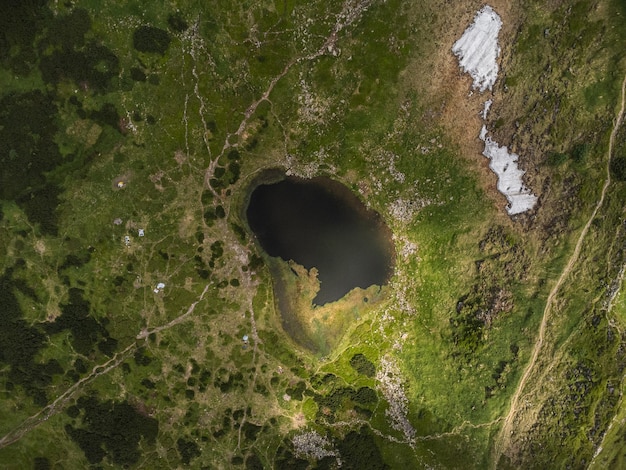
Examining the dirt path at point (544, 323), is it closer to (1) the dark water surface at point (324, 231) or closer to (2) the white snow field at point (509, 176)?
(2) the white snow field at point (509, 176)

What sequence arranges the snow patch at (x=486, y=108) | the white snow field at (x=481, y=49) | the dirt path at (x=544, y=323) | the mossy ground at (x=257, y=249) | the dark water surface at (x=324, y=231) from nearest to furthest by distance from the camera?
the dirt path at (x=544, y=323) < the white snow field at (x=481, y=49) < the mossy ground at (x=257, y=249) < the snow patch at (x=486, y=108) < the dark water surface at (x=324, y=231)

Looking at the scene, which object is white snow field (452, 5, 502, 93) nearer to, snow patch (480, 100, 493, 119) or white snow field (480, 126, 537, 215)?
snow patch (480, 100, 493, 119)

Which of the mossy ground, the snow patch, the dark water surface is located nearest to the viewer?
the mossy ground

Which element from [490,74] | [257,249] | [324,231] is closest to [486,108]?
[490,74]

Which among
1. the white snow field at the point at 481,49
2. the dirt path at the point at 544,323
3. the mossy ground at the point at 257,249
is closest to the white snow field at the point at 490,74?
the white snow field at the point at 481,49

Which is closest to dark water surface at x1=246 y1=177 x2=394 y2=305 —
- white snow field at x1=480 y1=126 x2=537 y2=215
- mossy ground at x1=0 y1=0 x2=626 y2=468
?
mossy ground at x1=0 y1=0 x2=626 y2=468

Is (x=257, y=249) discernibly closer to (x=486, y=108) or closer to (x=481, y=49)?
(x=486, y=108)
